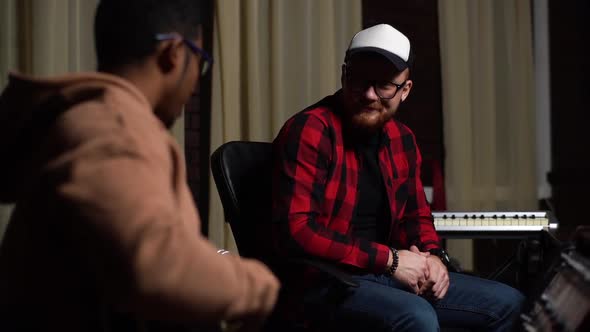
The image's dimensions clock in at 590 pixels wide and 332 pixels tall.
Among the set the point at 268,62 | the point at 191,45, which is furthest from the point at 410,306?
the point at 268,62

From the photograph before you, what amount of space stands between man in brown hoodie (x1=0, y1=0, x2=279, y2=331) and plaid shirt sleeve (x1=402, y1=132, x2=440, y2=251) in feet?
4.26

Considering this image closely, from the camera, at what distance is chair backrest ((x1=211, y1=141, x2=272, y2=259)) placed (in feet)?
6.89

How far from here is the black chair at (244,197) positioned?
6.88 ft

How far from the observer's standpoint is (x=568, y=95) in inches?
163

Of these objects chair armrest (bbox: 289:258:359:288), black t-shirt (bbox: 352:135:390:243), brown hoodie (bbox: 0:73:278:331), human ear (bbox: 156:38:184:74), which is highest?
human ear (bbox: 156:38:184:74)

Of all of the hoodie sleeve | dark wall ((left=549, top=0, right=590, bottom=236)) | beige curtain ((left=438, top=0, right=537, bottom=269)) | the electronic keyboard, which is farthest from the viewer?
dark wall ((left=549, top=0, right=590, bottom=236))

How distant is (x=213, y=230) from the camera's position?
11.0 ft

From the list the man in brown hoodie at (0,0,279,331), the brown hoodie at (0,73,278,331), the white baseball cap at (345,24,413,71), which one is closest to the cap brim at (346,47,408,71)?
the white baseball cap at (345,24,413,71)

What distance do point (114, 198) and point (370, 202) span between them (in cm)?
142

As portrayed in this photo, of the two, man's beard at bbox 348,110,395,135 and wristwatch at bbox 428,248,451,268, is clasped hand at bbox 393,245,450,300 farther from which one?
man's beard at bbox 348,110,395,135

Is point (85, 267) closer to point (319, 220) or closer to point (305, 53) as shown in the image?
point (319, 220)

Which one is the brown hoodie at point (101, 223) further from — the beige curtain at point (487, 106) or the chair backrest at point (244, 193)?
the beige curtain at point (487, 106)

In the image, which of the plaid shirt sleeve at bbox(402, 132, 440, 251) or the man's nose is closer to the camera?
the man's nose

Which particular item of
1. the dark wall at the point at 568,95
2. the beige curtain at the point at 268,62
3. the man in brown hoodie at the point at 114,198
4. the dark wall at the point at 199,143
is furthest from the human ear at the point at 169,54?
A: the dark wall at the point at 568,95
